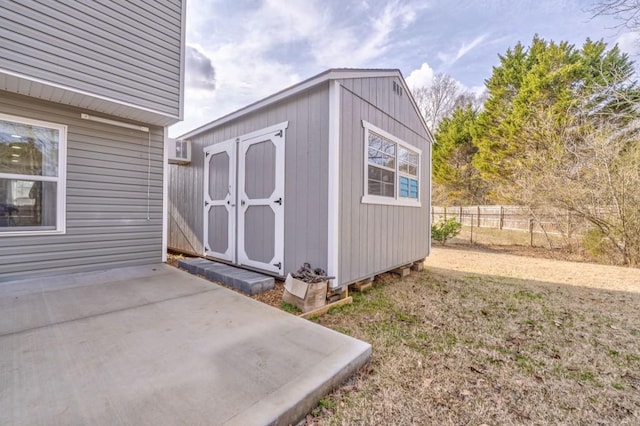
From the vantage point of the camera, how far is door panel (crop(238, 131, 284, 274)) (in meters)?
4.06

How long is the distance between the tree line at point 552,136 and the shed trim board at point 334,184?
20.1ft

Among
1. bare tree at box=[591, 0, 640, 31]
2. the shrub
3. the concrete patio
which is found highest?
bare tree at box=[591, 0, 640, 31]

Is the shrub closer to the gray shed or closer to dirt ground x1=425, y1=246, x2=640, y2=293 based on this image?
dirt ground x1=425, y1=246, x2=640, y2=293

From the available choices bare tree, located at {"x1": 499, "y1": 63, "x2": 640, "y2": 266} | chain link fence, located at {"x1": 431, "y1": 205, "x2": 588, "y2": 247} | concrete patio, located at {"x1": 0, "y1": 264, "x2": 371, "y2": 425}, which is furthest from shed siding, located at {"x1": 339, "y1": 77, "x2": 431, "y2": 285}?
chain link fence, located at {"x1": 431, "y1": 205, "x2": 588, "y2": 247}

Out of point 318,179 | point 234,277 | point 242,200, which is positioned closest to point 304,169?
point 318,179

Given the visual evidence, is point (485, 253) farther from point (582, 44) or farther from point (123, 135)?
point (582, 44)

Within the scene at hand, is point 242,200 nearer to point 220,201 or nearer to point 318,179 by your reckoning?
point 220,201

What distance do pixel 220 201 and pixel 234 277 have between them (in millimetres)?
1868

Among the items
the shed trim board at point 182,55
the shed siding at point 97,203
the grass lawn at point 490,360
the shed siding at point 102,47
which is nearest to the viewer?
the grass lawn at point 490,360

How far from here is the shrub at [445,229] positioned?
376 inches

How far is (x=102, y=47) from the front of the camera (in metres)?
3.54

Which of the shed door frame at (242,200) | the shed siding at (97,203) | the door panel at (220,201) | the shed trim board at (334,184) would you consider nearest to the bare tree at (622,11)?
the shed trim board at (334,184)

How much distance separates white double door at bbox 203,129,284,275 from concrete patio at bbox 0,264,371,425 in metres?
1.33

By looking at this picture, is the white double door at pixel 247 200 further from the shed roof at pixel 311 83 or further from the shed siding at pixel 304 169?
the shed roof at pixel 311 83
